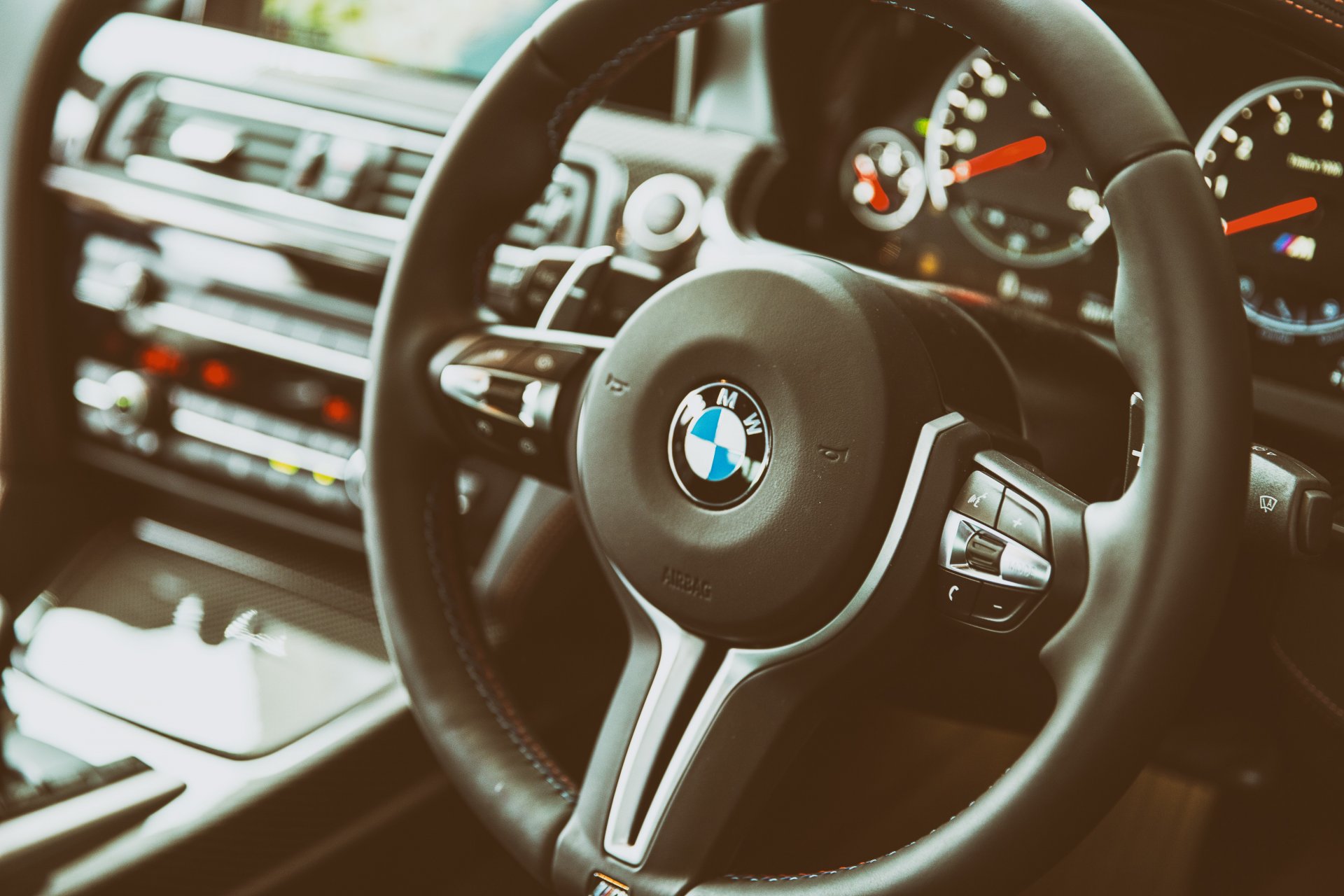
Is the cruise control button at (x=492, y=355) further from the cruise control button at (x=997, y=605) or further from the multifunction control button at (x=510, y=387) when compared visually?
the cruise control button at (x=997, y=605)

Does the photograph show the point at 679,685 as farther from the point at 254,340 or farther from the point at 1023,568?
the point at 254,340

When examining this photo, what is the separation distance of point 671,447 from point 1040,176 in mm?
681

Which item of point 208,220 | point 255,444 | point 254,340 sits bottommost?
point 255,444

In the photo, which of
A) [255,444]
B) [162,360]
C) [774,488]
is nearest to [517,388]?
[774,488]

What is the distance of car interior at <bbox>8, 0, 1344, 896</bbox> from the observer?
597 millimetres

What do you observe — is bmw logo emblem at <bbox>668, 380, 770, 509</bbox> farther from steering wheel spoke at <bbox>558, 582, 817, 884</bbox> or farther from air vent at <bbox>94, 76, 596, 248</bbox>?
air vent at <bbox>94, 76, 596, 248</bbox>

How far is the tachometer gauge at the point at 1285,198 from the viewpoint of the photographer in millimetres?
999

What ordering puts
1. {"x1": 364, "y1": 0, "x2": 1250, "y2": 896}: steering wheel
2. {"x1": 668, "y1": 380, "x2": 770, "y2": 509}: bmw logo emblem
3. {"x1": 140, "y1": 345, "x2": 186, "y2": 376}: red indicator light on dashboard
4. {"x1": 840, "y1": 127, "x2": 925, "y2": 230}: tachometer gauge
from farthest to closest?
1. {"x1": 140, "y1": 345, "x2": 186, "y2": 376}: red indicator light on dashboard
2. {"x1": 840, "y1": 127, "x2": 925, "y2": 230}: tachometer gauge
3. {"x1": 668, "y1": 380, "x2": 770, "y2": 509}: bmw logo emblem
4. {"x1": 364, "y1": 0, "x2": 1250, "y2": 896}: steering wheel

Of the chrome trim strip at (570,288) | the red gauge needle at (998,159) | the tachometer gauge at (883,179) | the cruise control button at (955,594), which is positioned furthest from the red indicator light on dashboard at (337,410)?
the cruise control button at (955,594)

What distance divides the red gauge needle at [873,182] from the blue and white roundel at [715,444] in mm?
683

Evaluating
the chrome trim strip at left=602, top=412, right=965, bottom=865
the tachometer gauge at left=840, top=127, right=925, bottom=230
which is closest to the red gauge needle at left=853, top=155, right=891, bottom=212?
the tachometer gauge at left=840, top=127, right=925, bottom=230

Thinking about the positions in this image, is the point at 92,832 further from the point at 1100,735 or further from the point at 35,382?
the point at 1100,735

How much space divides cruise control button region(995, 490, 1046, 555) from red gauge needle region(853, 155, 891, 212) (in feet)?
2.42

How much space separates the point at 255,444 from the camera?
1332mm
